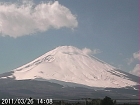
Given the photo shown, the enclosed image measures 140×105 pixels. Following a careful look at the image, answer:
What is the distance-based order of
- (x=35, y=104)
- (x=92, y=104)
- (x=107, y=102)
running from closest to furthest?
1. (x=107, y=102)
2. (x=35, y=104)
3. (x=92, y=104)

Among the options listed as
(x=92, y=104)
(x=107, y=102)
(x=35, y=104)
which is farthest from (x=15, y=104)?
(x=92, y=104)

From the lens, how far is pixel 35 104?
65938 mm

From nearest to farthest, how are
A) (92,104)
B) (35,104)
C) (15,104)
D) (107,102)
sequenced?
(107,102)
(15,104)
(35,104)
(92,104)

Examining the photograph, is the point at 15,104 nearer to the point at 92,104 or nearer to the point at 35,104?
the point at 35,104

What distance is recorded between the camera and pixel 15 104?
59188mm

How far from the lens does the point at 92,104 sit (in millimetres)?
74625

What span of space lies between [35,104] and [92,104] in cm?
1589

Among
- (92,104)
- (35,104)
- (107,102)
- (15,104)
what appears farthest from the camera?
(92,104)

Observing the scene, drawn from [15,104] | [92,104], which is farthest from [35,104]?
[92,104]

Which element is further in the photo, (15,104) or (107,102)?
(15,104)

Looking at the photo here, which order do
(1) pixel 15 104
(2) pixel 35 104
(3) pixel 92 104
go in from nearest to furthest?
(1) pixel 15 104, (2) pixel 35 104, (3) pixel 92 104

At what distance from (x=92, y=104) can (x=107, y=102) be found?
19.8m

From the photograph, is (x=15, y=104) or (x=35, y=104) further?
(x=35, y=104)

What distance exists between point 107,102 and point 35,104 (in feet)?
59.8
